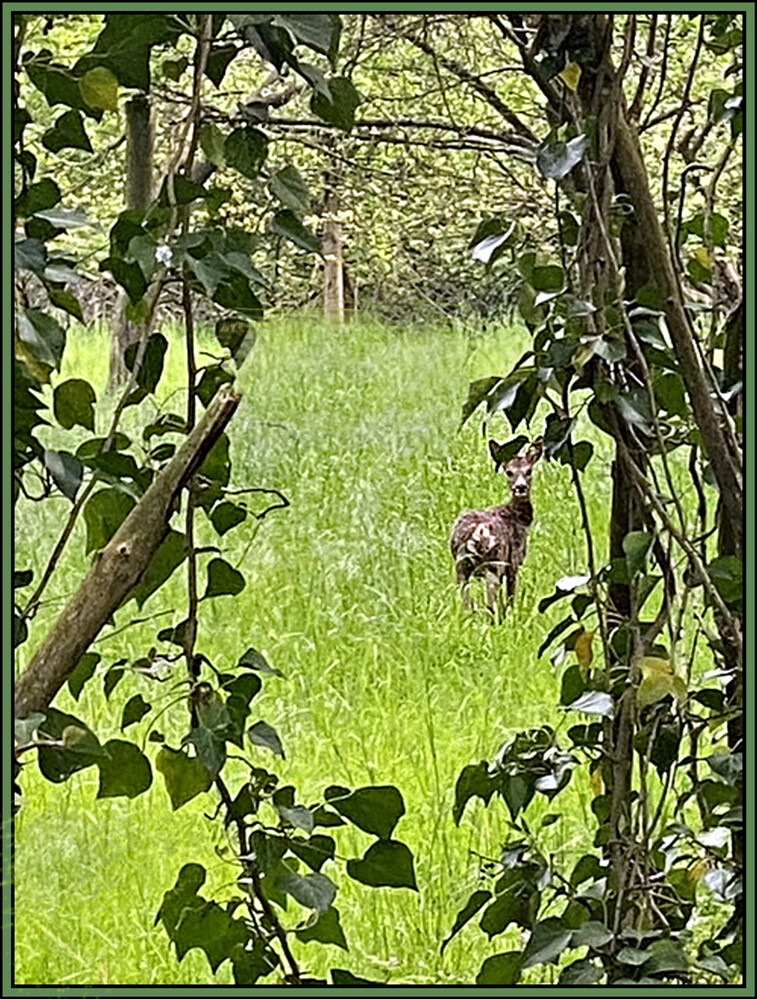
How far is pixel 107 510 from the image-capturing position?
1.77 feet

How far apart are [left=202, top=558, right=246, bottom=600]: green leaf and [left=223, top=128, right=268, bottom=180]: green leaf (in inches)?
6.2

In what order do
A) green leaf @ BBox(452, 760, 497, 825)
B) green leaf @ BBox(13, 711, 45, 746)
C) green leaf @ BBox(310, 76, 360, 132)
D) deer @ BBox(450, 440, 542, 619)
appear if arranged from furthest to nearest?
deer @ BBox(450, 440, 542, 619) < green leaf @ BBox(452, 760, 497, 825) < green leaf @ BBox(310, 76, 360, 132) < green leaf @ BBox(13, 711, 45, 746)

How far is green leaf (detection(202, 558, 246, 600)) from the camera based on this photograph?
57cm

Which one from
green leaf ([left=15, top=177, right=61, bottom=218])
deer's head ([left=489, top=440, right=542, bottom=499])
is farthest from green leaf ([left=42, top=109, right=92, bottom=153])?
deer's head ([left=489, top=440, right=542, bottom=499])

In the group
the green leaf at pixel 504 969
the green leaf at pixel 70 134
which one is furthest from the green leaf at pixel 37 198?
the green leaf at pixel 504 969

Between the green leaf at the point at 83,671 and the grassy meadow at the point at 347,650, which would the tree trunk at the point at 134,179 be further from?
the green leaf at the point at 83,671

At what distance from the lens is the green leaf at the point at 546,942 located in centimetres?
54

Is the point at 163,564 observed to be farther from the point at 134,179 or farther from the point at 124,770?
the point at 134,179

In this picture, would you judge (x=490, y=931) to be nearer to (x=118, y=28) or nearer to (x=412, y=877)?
(x=412, y=877)

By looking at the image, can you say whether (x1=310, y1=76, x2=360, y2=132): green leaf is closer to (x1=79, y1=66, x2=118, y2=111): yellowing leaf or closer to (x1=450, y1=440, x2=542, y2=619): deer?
(x1=79, y1=66, x2=118, y2=111): yellowing leaf

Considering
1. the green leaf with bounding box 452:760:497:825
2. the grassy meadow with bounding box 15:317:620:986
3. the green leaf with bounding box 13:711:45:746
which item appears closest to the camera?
the green leaf with bounding box 13:711:45:746

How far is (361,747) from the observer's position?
117 centimetres

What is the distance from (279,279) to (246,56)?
247mm

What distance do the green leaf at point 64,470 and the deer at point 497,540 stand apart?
2.58 ft
